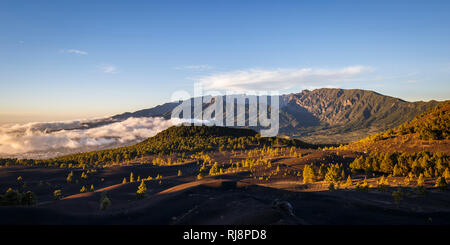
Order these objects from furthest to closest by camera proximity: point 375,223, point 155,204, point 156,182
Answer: point 156,182
point 155,204
point 375,223

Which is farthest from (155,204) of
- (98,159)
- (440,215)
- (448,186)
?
(98,159)

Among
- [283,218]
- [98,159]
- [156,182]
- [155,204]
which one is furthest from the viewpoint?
[98,159]

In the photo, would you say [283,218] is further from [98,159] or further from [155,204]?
[98,159]

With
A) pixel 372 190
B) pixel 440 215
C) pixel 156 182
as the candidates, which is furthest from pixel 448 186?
pixel 156 182

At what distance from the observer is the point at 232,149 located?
167m

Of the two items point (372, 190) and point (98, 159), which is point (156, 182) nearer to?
point (372, 190)

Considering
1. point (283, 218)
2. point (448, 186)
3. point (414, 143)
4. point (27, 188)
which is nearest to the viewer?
point (283, 218)

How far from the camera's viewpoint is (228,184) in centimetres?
3988
